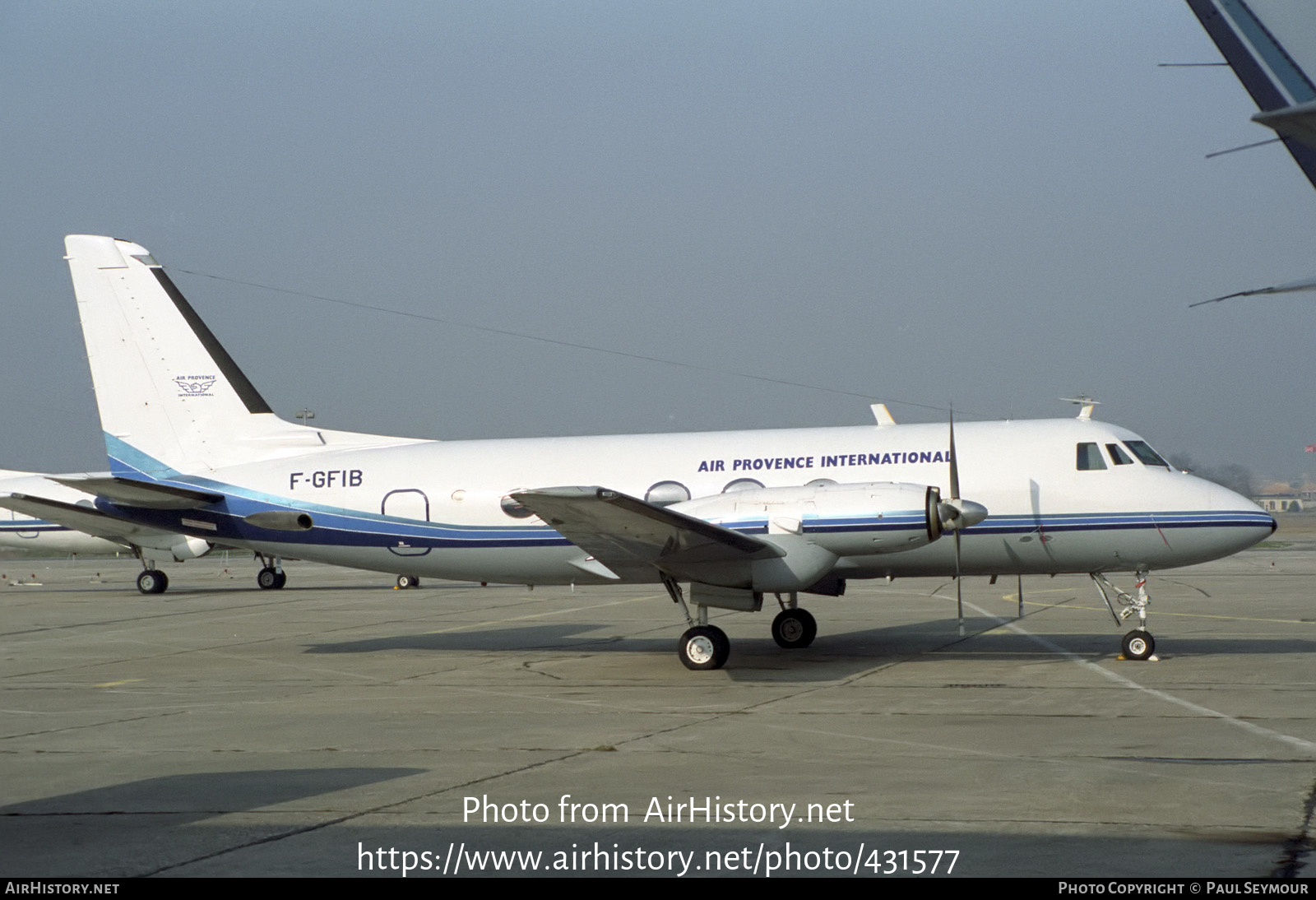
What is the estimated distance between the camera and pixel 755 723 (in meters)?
10.8

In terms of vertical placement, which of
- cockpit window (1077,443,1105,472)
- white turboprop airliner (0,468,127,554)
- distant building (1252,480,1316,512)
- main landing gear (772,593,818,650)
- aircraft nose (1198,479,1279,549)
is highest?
distant building (1252,480,1316,512)

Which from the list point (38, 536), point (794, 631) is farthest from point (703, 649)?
point (38, 536)

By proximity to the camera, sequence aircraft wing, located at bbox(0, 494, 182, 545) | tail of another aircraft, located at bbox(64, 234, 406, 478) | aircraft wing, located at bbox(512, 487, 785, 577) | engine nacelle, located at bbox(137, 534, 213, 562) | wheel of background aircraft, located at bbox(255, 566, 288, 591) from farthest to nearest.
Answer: wheel of background aircraft, located at bbox(255, 566, 288, 591), engine nacelle, located at bbox(137, 534, 213, 562), aircraft wing, located at bbox(0, 494, 182, 545), tail of another aircraft, located at bbox(64, 234, 406, 478), aircraft wing, located at bbox(512, 487, 785, 577)

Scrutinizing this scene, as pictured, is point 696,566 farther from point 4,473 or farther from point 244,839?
point 4,473

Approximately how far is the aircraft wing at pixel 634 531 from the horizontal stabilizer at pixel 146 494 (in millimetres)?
6757

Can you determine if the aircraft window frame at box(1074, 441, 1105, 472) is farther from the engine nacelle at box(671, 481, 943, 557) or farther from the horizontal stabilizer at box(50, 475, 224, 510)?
the horizontal stabilizer at box(50, 475, 224, 510)

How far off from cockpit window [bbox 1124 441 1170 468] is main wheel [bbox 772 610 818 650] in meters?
5.07

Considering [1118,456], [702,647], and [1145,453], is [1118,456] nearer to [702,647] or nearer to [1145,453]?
[1145,453]

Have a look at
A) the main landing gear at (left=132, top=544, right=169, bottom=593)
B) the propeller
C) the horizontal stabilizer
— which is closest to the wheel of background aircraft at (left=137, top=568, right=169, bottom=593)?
the main landing gear at (left=132, top=544, right=169, bottom=593)

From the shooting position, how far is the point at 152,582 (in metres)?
34.2

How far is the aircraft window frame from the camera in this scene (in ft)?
50.8

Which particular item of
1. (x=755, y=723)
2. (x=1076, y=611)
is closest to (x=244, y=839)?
(x=755, y=723)

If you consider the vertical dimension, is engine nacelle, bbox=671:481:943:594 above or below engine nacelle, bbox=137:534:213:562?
below

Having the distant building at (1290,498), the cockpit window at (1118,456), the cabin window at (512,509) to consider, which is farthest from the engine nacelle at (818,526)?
the distant building at (1290,498)
